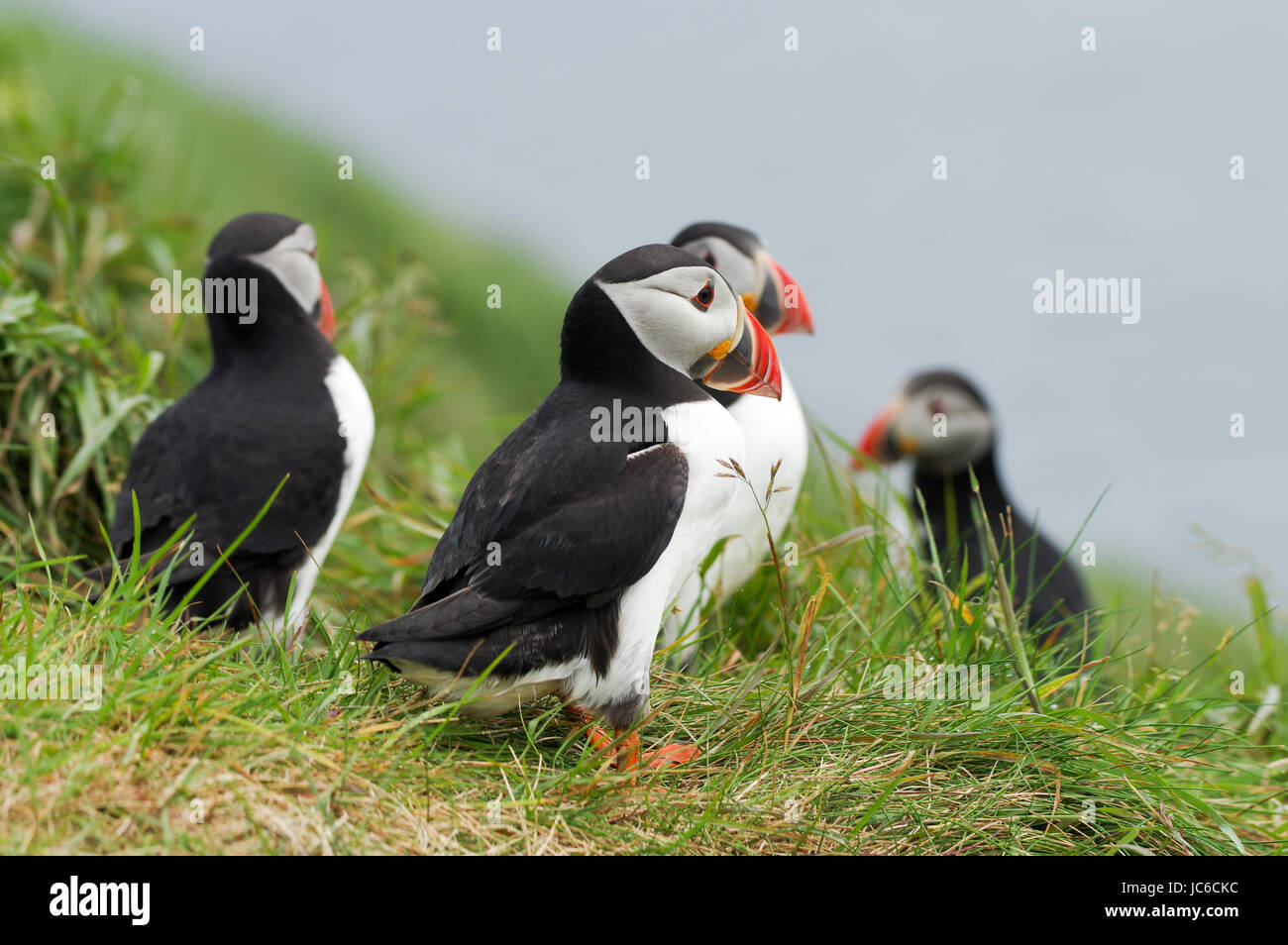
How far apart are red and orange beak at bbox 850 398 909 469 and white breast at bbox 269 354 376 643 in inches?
129

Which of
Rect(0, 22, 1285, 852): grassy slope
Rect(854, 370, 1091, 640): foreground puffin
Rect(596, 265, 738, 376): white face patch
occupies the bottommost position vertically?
Rect(0, 22, 1285, 852): grassy slope

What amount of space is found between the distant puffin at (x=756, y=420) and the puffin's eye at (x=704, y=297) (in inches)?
53.6

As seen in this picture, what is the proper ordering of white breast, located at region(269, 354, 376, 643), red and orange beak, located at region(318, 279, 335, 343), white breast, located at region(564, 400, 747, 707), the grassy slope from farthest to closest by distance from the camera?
red and orange beak, located at region(318, 279, 335, 343), white breast, located at region(269, 354, 376, 643), white breast, located at region(564, 400, 747, 707), the grassy slope

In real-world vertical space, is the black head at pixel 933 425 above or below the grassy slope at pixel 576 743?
above

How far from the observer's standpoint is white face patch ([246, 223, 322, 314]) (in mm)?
5324

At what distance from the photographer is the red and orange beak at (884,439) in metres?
7.33

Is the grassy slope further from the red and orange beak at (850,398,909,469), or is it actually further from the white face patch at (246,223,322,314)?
the red and orange beak at (850,398,909,469)

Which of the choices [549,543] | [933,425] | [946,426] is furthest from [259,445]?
[946,426]

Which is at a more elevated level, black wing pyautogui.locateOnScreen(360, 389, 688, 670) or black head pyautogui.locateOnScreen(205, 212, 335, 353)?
black head pyautogui.locateOnScreen(205, 212, 335, 353)

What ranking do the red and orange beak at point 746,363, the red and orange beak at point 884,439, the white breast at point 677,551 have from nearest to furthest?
the white breast at point 677,551 → the red and orange beak at point 746,363 → the red and orange beak at point 884,439

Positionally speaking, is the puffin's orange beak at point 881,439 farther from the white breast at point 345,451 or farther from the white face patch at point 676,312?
the white face patch at point 676,312

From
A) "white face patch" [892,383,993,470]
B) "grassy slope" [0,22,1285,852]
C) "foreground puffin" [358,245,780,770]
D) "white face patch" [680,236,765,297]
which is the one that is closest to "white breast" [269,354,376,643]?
"grassy slope" [0,22,1285,852]

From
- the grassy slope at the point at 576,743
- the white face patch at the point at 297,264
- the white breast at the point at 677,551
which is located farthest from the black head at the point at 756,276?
the white face patch at the point at 297,264
